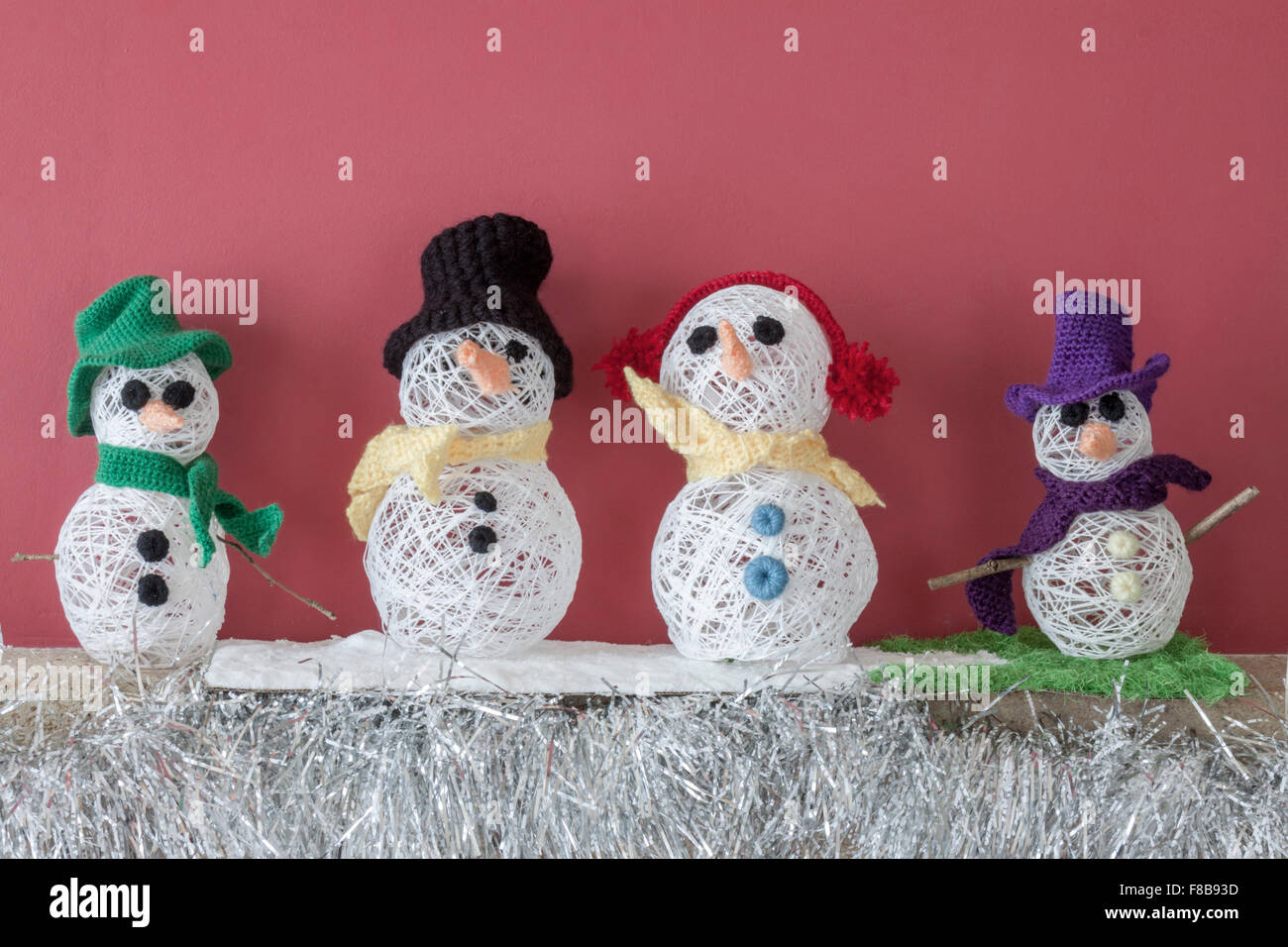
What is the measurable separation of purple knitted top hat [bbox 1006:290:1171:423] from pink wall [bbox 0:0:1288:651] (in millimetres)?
188

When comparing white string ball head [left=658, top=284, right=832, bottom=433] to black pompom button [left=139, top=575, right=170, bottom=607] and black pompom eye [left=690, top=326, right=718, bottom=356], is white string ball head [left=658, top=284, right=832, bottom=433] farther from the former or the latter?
black pompom button [left=139, top=575, right=170, bottom=607]

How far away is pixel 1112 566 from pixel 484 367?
31.7 inches

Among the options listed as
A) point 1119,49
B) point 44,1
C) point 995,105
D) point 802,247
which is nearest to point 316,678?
point 802,247

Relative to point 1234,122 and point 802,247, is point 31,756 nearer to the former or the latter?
point 802,247

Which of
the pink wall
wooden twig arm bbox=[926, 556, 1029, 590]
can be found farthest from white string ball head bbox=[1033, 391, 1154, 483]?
the pink wall

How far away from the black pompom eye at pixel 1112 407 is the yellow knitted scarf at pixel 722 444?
0.31 meters

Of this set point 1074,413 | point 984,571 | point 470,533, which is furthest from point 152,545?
point 1074,413

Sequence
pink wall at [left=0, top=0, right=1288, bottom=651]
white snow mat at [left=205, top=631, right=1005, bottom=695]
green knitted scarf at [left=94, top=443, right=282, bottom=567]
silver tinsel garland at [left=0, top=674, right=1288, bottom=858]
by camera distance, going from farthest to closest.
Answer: pink wall at [left=0, top=0, right=1288, bottom=651], green knitted scarf at [left=94, top=443, right=282, bottom=567], white snow mat at [left=205, top=631, right=1005, bottom=695], silver tinsel garland at [left=0, top=674, right=1288, bottom=858]

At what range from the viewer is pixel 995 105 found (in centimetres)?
169

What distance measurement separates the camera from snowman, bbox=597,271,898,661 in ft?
4.63

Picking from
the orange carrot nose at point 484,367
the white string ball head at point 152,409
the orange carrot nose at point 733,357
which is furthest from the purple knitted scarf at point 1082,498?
the white string ball head at point 152,409

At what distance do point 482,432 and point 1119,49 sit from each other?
3.55ft

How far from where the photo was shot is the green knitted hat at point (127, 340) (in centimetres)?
146

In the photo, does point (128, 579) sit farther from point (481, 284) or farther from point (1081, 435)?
point (1081, 435)
